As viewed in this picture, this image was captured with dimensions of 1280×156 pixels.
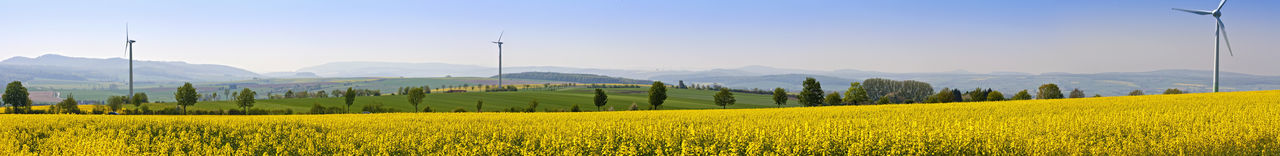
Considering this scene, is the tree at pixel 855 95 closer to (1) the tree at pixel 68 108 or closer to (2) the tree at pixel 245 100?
(2) the tree at pixel 245 100

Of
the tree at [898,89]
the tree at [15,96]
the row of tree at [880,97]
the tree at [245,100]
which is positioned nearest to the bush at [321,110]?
the tree at [245,100]

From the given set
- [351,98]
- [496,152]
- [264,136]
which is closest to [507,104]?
[351,98]

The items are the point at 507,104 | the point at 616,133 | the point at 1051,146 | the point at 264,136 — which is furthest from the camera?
the point at 507,104

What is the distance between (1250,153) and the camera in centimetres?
1312

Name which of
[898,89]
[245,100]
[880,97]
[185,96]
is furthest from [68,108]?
[898,89]

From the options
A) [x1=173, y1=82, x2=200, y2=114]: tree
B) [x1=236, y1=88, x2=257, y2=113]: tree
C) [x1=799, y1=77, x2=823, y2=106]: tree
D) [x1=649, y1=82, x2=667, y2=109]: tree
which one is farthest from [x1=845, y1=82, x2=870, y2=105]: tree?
[x1=173, y1=82, x2=200, y2=114]: tree

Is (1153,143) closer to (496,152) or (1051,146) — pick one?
(1051,146)

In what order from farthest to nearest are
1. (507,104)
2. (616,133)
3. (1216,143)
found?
(507,104) → (616,133) → (1216,143)

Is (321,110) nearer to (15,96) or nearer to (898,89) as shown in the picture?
(15,96)

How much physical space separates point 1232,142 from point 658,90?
6996 centimetres

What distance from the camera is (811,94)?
287 feet

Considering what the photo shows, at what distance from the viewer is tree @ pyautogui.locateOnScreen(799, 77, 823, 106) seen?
8681 cm

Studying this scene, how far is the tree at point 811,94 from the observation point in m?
86.8

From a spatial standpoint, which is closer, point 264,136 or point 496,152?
point 496,152
